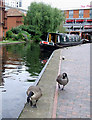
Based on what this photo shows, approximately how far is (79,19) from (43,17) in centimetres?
4589

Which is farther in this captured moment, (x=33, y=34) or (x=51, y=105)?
(x=33, y=34)

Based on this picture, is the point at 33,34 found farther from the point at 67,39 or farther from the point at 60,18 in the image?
the point at 67,39

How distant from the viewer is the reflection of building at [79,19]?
307 ft

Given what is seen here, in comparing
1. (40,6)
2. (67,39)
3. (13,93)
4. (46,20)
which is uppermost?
(40,6)

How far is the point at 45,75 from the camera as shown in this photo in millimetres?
10516

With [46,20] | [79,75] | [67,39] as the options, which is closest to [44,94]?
[79,75]

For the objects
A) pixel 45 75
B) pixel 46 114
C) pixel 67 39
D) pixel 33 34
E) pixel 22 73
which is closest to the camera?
pixel 46 114

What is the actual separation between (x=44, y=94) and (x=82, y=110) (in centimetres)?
174

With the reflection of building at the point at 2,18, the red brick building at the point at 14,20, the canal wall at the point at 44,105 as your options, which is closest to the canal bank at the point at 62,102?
the canal wall at the point at 44,105

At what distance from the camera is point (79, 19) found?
95.2m

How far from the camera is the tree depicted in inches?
2063

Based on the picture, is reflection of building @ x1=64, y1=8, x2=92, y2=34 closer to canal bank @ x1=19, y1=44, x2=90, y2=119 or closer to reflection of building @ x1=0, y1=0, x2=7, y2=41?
reflection of building @ x1=0, y1=0, x2=7, y2=41

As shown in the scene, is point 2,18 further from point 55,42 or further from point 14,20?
point 55,42

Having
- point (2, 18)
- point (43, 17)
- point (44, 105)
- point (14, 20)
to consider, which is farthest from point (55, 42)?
point (14, 20)
